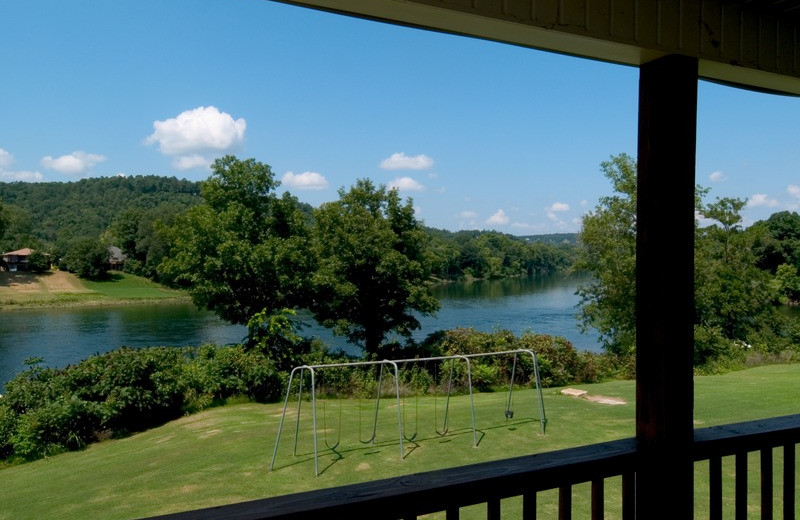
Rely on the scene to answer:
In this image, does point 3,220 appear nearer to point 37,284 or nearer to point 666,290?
point 37,284

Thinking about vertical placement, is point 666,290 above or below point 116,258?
below

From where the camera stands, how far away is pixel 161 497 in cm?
514

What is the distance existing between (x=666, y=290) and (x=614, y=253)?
15.2 meters

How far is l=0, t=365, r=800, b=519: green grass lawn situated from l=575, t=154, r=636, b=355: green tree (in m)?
6.55

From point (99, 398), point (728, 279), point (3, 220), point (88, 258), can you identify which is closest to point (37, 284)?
point (88, 258)

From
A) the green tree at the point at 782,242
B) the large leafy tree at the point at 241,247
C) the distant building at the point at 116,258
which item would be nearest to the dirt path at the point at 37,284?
the distant building at the point at 116,258

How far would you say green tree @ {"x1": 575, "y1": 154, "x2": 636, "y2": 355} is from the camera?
15.5 metres

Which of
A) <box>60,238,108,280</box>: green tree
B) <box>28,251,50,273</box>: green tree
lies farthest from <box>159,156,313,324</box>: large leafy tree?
<box>28,251,50,273</box>: green tree

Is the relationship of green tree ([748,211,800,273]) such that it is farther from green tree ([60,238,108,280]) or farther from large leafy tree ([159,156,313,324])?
green tree ([60,238,108,280])

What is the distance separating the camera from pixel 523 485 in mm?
1238

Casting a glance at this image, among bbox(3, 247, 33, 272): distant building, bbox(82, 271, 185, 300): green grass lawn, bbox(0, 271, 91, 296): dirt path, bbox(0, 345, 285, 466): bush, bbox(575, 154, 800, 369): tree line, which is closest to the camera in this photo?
bbox(0, 345, 285, 466): bush

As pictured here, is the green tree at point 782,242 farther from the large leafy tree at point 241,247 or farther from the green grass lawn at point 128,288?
the green grass lawn at point 128,288

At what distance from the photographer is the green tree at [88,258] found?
33.0 meters

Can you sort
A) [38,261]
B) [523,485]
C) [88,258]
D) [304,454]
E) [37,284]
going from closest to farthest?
[523,485] < [304,454] < [37,284] < [88,258] < [38,261]
